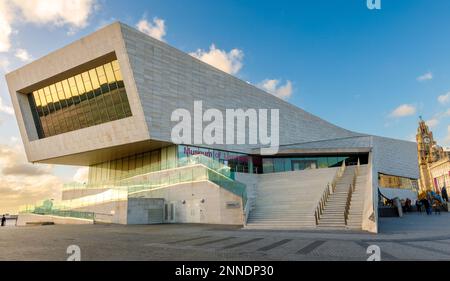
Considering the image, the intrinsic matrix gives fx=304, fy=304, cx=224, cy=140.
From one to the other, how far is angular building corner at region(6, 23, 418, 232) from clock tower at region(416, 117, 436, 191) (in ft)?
346

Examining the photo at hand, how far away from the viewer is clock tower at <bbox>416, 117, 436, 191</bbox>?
443 ft

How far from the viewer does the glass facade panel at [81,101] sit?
110 ft

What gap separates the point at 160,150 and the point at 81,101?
36.5 feet

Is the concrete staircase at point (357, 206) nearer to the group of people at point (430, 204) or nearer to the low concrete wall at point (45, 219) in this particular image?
the group of people at point (430, 204)

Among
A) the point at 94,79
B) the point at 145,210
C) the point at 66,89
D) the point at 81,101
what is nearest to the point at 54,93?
the point at 66,89

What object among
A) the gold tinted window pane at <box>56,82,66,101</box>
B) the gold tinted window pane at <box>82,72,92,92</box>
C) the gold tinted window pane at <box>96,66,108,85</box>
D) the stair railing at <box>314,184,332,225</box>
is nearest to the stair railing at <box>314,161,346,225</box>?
the stair railing at <box>314,184,332,225</box>

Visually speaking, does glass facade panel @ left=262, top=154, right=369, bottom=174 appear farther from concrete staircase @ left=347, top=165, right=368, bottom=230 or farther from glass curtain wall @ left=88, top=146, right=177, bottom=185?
concrete staircase @ left=347, top=165, right=368, bottom=230

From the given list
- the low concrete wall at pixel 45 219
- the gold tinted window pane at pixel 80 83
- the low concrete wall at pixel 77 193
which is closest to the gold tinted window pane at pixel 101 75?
the gold tinted window pane at pixel 80 83

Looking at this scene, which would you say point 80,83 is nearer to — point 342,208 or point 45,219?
point 45,219

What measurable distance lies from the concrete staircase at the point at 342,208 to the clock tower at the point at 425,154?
134 m

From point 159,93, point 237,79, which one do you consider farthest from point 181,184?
point 237,79

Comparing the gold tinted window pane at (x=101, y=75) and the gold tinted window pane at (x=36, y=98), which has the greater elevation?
the gold tinted window pane at (x=101, y=75)

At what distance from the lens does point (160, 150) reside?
38.0 meters

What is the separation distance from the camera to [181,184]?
2825cm
